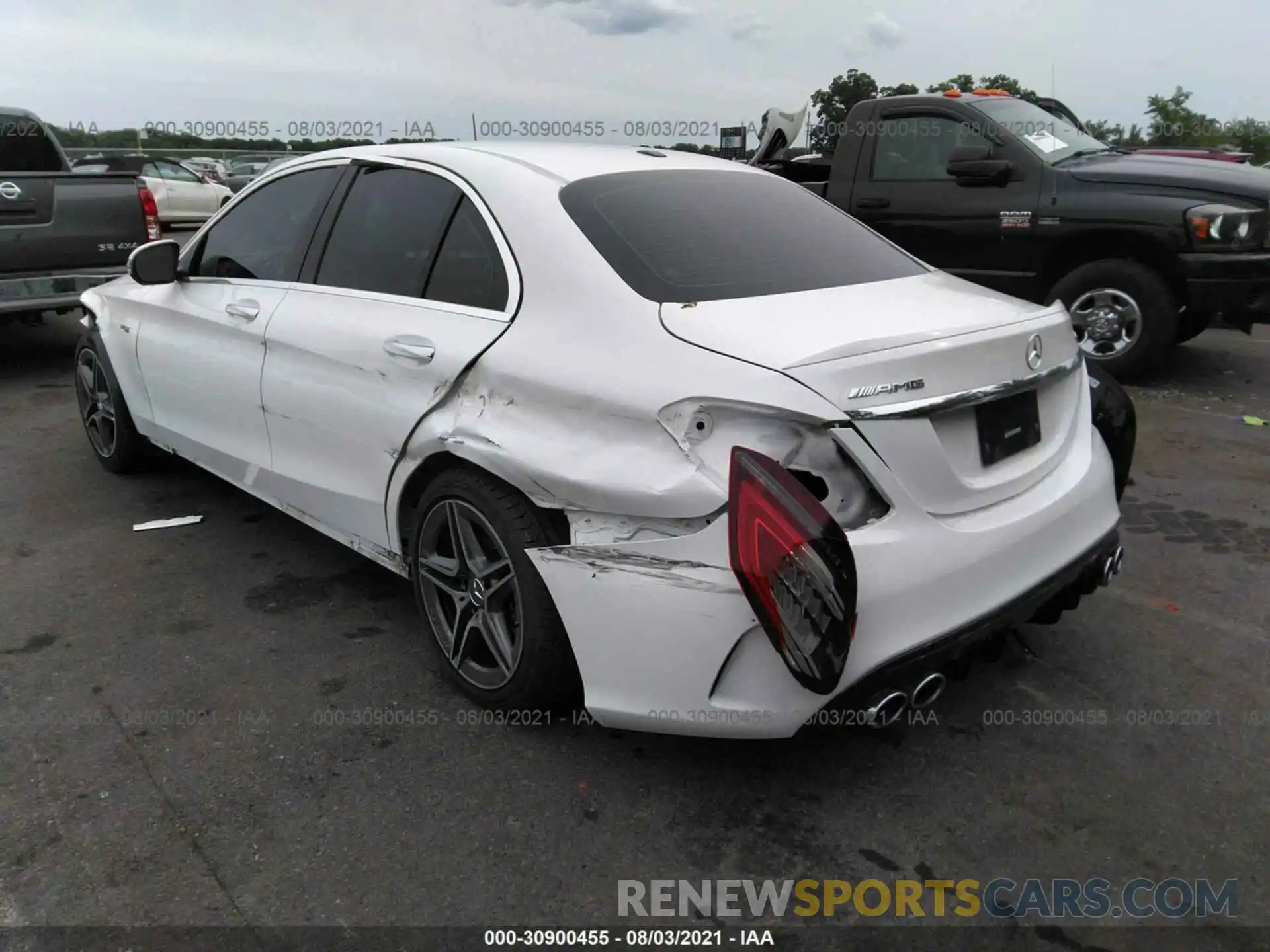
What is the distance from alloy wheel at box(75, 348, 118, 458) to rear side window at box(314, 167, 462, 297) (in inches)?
88.0

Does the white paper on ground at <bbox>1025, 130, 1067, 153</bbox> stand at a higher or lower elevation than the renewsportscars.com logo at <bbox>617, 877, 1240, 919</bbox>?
higher

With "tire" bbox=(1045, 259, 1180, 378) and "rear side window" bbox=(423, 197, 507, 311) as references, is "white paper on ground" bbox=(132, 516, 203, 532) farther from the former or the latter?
"tire" bbox=(1045, 259, 1180, 378)

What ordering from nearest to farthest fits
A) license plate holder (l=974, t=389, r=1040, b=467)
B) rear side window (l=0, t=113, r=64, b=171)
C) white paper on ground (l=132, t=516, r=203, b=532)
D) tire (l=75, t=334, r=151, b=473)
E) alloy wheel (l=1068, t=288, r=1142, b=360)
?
license plate holder (l=974, t=389, r=1040, b=467)
white paper on ground (l=132, t=516, r=203, b=532)
tire (l=75, t=334, r=151, b=473)
alloy wheel (l=1068, t=288, r=1142, b=360)
rear side window (l=0, t=113, r=64, b=171)

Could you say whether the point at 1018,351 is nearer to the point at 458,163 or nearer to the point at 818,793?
the point at 818,793

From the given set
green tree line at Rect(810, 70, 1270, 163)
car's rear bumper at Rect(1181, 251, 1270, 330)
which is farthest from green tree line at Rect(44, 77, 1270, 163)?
car's rear bumper at Rect(1181, 251, 1270, 330)

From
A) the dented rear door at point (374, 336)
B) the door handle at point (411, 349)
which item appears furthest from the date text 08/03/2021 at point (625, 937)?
the door handle at point (411, 349)

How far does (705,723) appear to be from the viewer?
2355 mm

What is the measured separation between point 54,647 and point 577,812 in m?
2.06

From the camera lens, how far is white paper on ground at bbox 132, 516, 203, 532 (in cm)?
457

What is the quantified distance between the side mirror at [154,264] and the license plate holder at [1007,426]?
343 cm

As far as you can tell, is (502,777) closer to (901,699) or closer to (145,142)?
(901,699)

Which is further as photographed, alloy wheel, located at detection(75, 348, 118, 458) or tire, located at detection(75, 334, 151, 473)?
alloy wheel, located at detection(75, 348, 118, 458)

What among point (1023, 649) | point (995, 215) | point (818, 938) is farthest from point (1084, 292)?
point (818, 938)

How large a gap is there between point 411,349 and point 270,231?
1.37m
